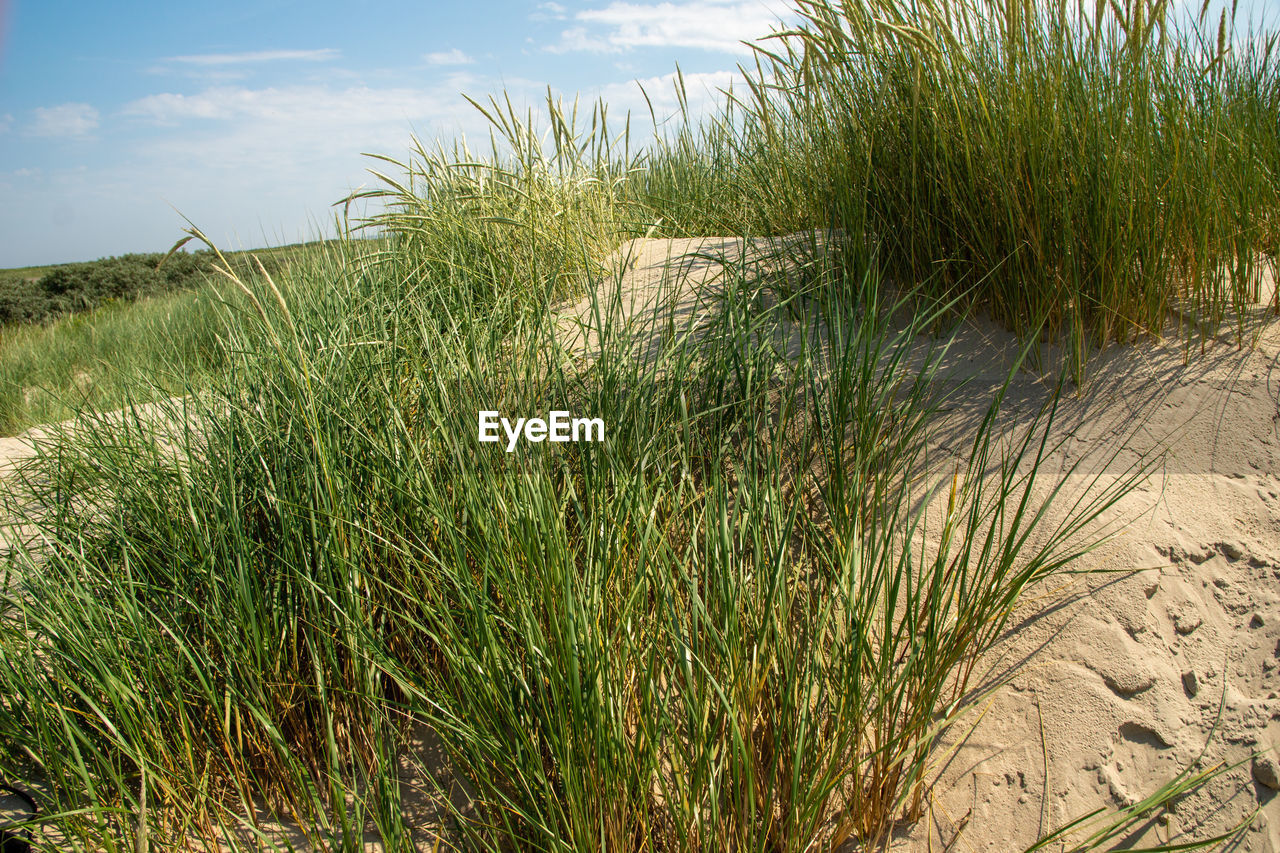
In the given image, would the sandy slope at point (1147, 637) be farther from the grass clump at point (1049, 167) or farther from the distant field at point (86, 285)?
the distant field at point (86, 285)

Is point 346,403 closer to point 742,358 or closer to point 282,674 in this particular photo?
point 282,674

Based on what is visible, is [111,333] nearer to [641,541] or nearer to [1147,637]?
[641,541]

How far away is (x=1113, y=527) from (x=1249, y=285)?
1.33 meters

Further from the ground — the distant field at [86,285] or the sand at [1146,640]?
the distant field at [86,285]

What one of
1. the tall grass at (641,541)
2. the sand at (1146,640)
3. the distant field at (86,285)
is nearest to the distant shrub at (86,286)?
the distant field at (86,285)

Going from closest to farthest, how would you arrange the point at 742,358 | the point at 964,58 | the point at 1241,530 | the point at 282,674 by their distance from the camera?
1. the point at 282,674
2. the point at 1241,530
3. the point at 742,358
4. the point at 964,58

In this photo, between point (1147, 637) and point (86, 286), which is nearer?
point (1147, 637)

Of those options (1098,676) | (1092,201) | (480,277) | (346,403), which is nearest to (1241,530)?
(1098,676)

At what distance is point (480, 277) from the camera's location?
11.0 feet

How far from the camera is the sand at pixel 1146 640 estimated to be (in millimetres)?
1548

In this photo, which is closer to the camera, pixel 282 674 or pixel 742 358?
pixel 282 674

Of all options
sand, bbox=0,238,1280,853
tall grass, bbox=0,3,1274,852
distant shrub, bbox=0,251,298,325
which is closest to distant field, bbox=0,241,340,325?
distant shrub, bbox=0,251,298,325

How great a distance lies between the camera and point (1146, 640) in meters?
1.77

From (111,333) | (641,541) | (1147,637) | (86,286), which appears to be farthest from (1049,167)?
(86,286)
